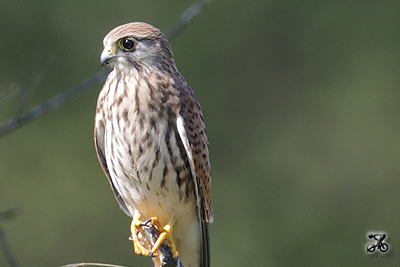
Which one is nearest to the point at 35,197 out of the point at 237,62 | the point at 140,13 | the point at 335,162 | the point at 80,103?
the point at 80,103

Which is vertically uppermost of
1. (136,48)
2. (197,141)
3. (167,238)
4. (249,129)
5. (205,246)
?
(136,48)

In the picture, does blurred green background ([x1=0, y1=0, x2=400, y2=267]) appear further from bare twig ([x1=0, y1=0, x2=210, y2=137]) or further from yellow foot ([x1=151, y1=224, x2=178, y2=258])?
bare twig ([x1=0, y1=0, x2=210, y2=137])

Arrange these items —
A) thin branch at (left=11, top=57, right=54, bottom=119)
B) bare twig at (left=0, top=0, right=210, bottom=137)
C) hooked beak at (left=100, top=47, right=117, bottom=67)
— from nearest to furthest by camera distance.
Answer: bare twig at (left=0, top=0, right=210, bottom=137)
thin branch at (left=11, top=57, right=54, bottom=119)
hooked beak at (left=100, top=47, right=117, bottom=67)

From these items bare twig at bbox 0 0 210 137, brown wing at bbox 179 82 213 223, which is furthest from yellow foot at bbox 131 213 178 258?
bare twig at bbox 0 0 210 137

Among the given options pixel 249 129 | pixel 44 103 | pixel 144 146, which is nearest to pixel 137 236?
pixel 144 146

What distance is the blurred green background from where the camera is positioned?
870 centimetres

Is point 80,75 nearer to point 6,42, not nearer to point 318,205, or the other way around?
point 6,42

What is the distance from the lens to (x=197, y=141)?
10.7ft

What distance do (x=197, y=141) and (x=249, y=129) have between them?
22.5ft

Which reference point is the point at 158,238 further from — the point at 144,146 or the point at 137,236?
the point at 144,146

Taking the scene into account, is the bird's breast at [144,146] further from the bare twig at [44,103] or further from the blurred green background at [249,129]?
the blurred green background at [249,129]

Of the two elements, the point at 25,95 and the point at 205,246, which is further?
the point at 205,246

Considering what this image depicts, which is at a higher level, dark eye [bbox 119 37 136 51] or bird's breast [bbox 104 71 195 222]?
dark eye [bbox 119 37 136 51]

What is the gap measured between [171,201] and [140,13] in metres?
A: 6.47
